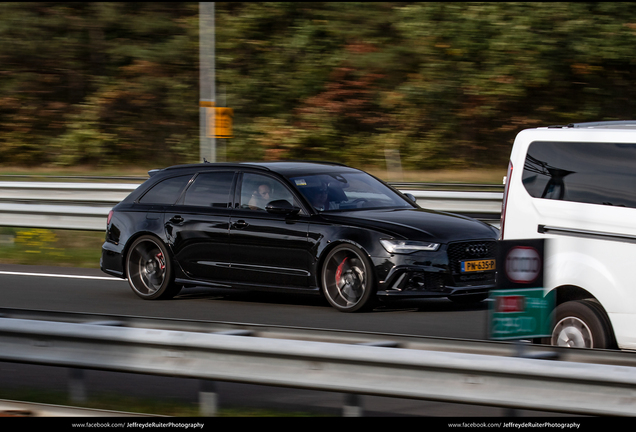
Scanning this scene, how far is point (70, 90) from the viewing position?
40188 millimetres

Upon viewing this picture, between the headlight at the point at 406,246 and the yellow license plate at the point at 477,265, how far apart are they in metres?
0.36

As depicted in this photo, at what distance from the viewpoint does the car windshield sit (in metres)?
10.1

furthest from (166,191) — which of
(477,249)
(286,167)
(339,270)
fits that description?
(477,249)

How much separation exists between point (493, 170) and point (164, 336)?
24.3 m

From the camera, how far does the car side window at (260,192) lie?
10141 mm

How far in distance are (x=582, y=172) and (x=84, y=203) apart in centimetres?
1027

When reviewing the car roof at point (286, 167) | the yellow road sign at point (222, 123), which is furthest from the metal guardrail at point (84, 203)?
the yellow road sign at point (222, 123)

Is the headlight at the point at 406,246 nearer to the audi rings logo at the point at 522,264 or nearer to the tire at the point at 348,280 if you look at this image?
the tire at the point at 348,280

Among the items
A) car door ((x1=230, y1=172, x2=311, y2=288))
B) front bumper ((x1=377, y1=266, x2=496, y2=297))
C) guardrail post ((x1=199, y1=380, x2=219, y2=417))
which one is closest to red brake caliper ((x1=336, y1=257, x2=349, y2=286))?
car door ((x1=230, y1=172, x2=311, y2=288))

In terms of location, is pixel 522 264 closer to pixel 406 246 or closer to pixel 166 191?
pixel 406 246

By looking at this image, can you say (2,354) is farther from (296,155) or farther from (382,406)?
(296,155)

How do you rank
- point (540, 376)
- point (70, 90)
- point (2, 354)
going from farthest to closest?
point (70, 90)
point (2, 354)
point (540, 376)

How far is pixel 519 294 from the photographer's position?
4805 millimetres

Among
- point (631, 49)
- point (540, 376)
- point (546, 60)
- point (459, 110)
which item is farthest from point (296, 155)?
point (540, 376)
